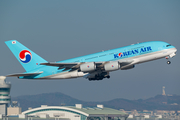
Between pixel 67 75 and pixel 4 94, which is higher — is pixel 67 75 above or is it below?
below

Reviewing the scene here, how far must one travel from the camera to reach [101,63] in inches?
2016

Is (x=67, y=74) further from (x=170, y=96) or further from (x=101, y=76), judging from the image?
(x=170, y=96)

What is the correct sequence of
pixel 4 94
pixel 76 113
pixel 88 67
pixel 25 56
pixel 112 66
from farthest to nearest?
pixel 4 94 < pixel 76 113 < pixel 25 56 < pixel 88 67 < pixel 112 66

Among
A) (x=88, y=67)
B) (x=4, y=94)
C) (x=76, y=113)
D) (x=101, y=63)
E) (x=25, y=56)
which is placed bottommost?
(x=76, y=113)

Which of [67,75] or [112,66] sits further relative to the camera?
[67,75]

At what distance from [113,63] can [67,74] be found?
30.7 ft

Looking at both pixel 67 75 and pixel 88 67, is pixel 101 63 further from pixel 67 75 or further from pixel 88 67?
pixel 67 75

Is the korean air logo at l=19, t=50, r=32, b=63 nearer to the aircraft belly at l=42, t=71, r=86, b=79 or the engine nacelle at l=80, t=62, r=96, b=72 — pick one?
the aircraft belly at l=42, t=71, r=86, b=79

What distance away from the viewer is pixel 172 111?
446 ft

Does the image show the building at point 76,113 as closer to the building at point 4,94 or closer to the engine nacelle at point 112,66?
the building at point 4,94

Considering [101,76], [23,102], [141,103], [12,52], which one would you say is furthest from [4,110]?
[101,76]

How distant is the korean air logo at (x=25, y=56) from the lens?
192 ft

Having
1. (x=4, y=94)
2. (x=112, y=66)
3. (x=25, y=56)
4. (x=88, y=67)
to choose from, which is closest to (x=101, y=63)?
(x=112, y=66)

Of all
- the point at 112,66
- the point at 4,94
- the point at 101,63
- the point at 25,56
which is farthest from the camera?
the point at 4,94
